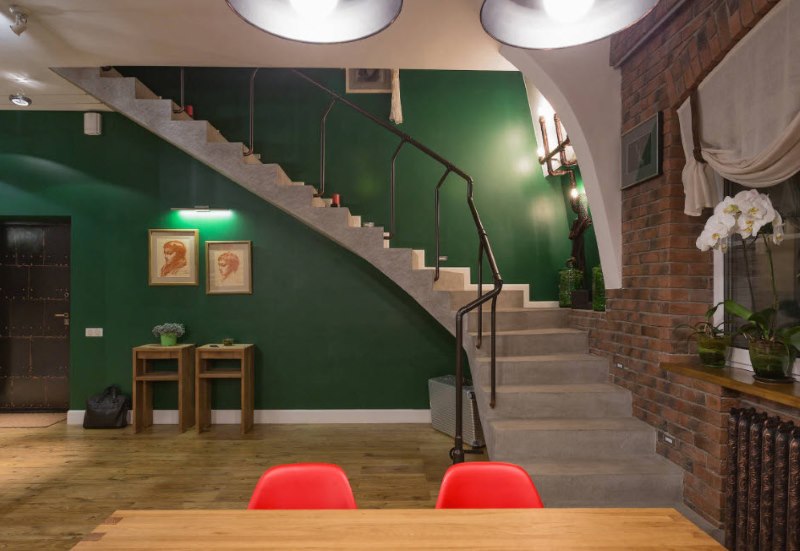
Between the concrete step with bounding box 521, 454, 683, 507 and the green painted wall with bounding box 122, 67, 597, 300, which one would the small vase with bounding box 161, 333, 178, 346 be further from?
the concrete step with bounding box 521, 454, 683, 507

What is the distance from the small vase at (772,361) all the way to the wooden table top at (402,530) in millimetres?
1245

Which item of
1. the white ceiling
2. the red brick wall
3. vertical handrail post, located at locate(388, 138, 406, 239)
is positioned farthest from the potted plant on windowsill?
vertical handrail post, located at locate(388, 138, 406, 239)

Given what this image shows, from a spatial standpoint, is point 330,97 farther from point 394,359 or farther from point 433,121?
point 394,359

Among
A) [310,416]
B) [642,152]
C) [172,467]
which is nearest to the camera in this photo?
[642,152]

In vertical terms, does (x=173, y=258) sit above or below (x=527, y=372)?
above

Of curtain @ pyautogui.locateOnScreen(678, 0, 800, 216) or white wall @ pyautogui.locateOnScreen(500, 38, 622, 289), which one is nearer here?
curtain @ pyautogui.locateOnScreen(678, 0, 800, 216)

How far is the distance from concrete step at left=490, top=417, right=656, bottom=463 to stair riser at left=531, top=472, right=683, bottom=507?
0.87ft

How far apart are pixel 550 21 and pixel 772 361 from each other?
78.0 inches

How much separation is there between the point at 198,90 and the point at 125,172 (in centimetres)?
122

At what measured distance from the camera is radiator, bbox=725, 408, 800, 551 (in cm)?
192

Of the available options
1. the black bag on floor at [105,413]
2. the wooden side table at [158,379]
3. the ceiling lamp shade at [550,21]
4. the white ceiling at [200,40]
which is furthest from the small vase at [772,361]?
the black bag on floor at [105,413]

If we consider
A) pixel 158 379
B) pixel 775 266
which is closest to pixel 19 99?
pixel 158 379

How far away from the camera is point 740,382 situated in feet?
7.45

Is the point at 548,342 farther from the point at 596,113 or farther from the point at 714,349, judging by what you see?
the point at 596,113
